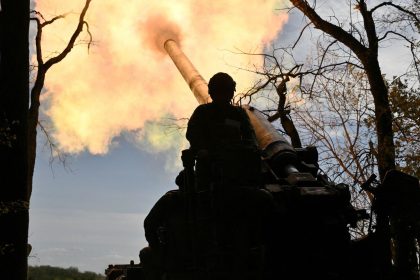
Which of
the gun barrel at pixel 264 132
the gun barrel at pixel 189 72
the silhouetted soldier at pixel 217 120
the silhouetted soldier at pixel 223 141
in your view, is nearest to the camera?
the silhouetted soldier at pixel 223 141

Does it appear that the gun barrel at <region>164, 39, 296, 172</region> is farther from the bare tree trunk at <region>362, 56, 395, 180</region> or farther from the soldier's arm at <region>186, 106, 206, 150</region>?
the bare tree trunk at <region>362, 56, 395, 180</region>

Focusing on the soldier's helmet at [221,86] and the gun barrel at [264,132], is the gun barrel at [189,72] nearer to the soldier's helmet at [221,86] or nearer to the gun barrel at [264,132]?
the gun barrel at [264,132]

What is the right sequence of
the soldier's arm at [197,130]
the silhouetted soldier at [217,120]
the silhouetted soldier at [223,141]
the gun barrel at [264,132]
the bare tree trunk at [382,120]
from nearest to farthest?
the silhouetted soldier at [223,141] < the silhouetted soldier at [217,120] < the soldier's arm at [197,130] < the gun barrel at [264,132] < the bare tree trunk at [382,120]

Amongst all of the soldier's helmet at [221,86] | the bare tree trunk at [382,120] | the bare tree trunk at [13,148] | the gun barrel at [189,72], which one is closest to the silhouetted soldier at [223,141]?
the soldier's helmet at [221,86]

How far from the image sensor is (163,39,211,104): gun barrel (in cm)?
1173

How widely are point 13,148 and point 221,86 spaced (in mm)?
2778

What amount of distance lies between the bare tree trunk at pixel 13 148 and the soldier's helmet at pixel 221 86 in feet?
8.11

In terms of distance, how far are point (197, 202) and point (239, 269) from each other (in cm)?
97

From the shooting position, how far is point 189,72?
13.2 m

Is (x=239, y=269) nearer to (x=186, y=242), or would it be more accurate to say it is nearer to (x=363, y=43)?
(x=186, y=242)

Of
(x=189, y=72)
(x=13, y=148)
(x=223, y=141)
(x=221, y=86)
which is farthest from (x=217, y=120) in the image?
(x=189, y=72)

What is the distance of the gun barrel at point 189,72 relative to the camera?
1173cm

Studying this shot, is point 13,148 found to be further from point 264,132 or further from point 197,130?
point 264,132

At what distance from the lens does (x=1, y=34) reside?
23.6 feet
